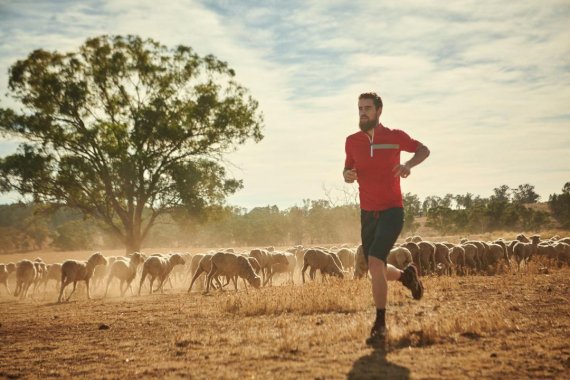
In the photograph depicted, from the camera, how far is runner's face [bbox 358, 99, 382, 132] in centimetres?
531

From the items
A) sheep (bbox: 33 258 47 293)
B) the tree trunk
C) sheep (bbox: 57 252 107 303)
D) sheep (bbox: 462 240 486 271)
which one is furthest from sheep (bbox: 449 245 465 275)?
sheep (bbox: 33 258 47 293)

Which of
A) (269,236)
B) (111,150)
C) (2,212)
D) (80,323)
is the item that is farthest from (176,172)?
(2,212)

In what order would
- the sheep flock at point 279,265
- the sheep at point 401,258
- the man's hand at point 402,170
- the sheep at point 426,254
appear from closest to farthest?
the man's hand at point 402,170 → the sheep at point 401,258 → the sheep flock at point 279,265 → the sheep at point 426,254

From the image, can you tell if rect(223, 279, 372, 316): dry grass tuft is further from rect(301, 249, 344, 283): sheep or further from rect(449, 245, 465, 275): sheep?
rect(449, 245, 465, 275): sheep

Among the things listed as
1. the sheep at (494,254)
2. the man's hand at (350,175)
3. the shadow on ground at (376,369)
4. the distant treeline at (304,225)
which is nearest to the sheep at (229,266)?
the sheep at (494,254)

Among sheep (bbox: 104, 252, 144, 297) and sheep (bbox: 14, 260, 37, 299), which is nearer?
A: sheep (bbox: 104, 252, 144, 297)

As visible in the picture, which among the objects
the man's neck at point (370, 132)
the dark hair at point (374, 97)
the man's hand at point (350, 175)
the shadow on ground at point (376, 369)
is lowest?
the shadow on ground at point (376, 369)

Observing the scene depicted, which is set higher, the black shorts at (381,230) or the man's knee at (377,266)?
the black shorts at (381,230)

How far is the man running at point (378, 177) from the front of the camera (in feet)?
16.1

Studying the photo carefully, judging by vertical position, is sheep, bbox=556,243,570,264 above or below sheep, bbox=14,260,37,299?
above

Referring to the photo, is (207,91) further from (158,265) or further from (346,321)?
(346,321)

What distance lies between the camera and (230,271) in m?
16.6

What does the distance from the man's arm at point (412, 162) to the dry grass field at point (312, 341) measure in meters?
1.61

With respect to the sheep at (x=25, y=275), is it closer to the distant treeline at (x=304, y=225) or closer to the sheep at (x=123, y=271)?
the sheep at (x=123, y=271)
